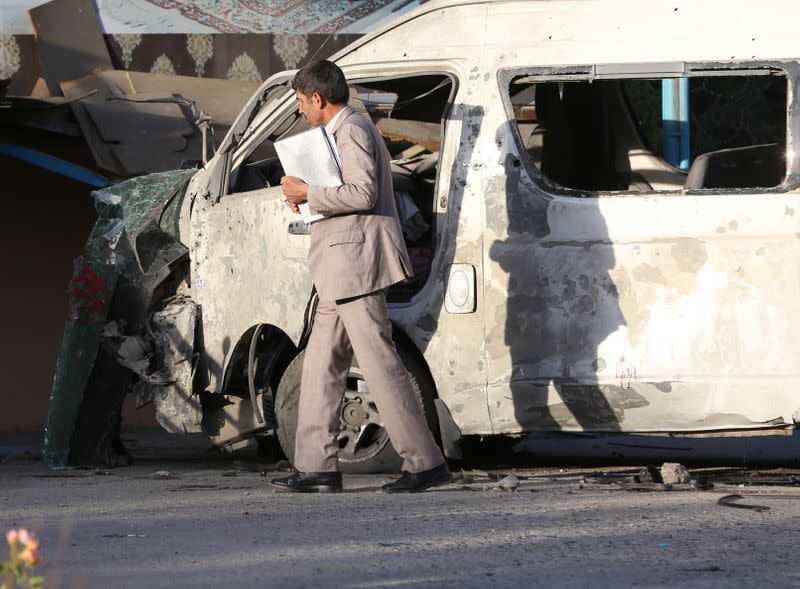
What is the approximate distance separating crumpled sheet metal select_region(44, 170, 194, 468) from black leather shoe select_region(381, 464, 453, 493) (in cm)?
211

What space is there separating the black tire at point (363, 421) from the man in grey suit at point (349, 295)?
0.55m

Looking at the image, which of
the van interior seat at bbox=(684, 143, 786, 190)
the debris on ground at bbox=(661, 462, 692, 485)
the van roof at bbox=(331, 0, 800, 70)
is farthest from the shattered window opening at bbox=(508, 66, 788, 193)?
the debris on ground at bbox=(661, 462, 692, 485)

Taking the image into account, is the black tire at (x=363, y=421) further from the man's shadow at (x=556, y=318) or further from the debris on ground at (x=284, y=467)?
the debris on ground at (x=284, y=467)

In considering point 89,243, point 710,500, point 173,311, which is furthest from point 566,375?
point 89,243

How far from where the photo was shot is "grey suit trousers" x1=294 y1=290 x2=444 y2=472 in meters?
5.94

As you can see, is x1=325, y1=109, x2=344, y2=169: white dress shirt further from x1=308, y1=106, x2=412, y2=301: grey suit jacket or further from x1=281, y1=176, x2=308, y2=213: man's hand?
x1=281, y1=176, x2=308, y2=213: man's hand

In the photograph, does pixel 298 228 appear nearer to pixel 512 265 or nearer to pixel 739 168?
pixel 512 265

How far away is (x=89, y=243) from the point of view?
7418 mm

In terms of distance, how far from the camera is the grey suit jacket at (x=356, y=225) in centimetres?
591

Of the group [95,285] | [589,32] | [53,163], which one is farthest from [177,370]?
[53,163]

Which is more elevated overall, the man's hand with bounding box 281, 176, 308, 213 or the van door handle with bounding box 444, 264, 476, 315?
the man's hand with bounding box 281, 176, 308, 213

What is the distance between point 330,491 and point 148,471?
69.6 inches

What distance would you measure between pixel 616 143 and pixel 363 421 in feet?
7.14

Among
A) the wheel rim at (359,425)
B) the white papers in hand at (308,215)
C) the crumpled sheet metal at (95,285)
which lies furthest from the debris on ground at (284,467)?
the white papers in hand at (308,215)
